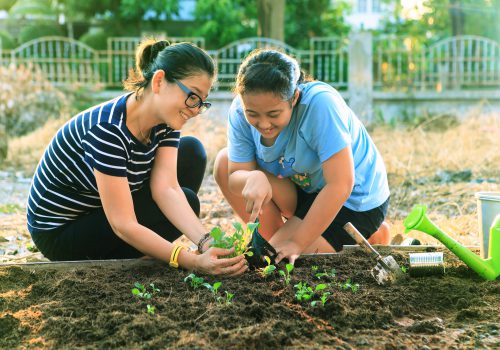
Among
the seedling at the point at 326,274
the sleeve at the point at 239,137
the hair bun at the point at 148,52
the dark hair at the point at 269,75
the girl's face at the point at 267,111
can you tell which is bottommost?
the seedling at the point at 326,274

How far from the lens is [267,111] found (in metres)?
2.75

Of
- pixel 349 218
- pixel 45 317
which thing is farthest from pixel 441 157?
pixel 45 317

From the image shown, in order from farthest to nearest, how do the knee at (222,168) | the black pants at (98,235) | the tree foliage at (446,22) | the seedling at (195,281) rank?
the tree foliage at (446,22), the knee at (222,168), the black pants at (98,235), the seedling at (195,281)

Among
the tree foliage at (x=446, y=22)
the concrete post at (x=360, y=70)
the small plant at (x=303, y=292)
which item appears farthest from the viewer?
the tree foliage at (x=446, y=22)

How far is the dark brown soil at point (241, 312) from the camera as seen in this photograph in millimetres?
2094

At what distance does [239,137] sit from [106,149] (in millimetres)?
742

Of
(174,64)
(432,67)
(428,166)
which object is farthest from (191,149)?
(432,67)

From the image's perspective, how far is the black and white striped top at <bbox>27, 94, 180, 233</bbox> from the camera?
2.74 m

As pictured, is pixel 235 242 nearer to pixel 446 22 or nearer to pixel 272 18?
pixel 272 18

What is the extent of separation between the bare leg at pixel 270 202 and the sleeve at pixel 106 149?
0.84m

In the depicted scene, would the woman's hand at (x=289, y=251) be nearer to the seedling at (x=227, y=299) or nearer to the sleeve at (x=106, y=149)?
the seedling at (x=227, y=299)

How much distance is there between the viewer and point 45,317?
2.30m

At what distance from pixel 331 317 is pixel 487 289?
30.4 inches

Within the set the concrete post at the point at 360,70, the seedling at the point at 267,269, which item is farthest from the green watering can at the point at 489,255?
the concrete post at the point at 360,70
